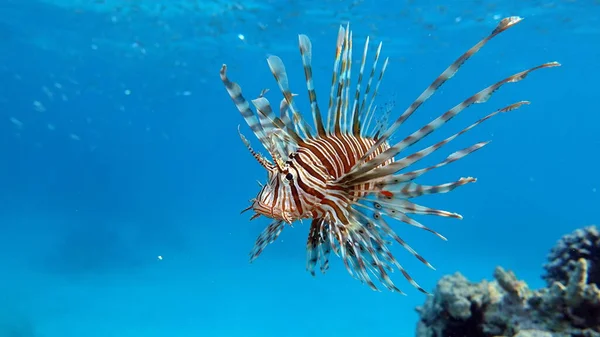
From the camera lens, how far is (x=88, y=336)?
13.4 meters

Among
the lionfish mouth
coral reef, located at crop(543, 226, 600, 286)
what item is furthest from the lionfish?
coral reef, located at crop(543, 226, 600, 286)

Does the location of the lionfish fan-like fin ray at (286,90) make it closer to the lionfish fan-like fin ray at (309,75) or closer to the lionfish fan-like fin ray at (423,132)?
the lionfish fan-like fin ray at (309,75)

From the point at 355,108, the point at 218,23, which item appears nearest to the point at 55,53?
the point at 218,23

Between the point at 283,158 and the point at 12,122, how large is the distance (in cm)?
6119

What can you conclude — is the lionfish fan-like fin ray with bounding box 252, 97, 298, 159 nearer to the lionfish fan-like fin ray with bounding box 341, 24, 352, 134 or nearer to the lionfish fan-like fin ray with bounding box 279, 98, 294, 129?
the lionfish fan-like fin ray with bounding box 279, 98, 294, 129

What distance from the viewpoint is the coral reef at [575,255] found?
4.59 m

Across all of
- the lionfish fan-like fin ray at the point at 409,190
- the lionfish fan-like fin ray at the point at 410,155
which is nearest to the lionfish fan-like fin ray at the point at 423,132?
the lionfish fan-like fin ray at the point at 410,155

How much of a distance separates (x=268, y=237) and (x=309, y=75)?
3.37ft

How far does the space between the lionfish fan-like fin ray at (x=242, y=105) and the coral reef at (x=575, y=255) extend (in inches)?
136

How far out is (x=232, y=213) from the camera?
49969 millimetres

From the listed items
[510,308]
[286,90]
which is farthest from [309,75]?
Answer: [510,308]

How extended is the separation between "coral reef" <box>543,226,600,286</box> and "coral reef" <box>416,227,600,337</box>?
150 mm

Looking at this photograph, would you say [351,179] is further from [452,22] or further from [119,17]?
[119,17]

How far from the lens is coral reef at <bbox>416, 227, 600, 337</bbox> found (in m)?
3.40
